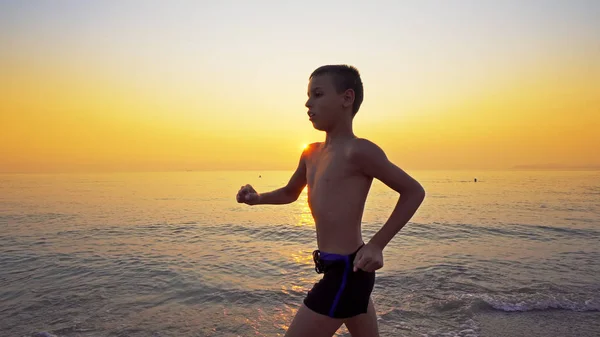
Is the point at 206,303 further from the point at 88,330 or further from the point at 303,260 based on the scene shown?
the point at 303,260

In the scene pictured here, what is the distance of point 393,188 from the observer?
7.66 feet

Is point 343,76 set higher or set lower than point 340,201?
higher

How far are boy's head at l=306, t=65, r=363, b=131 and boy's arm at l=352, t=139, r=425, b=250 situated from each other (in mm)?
423

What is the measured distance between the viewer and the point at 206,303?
7352mm

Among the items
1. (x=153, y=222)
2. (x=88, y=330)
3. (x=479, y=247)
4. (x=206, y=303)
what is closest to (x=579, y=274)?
(x=479, y=247)

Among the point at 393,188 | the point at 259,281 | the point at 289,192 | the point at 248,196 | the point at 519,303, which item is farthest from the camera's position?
the point at 259,281

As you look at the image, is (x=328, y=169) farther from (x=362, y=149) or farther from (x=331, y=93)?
(x=331, y=93)

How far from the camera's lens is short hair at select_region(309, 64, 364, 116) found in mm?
2674

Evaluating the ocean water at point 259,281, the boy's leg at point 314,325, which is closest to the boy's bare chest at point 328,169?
the boy's leg at point 314,325

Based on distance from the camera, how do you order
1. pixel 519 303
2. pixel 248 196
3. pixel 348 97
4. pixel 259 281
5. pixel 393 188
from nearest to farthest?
pixel 393 188 → pixel 348 97 → pixel 248 196 → pixel 519 303 → pixel 259 281

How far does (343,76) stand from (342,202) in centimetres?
91

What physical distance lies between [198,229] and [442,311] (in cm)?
1432

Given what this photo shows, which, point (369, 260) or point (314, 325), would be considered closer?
point (369, 260)

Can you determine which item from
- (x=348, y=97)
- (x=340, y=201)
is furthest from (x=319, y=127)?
(x=340, y=201)
